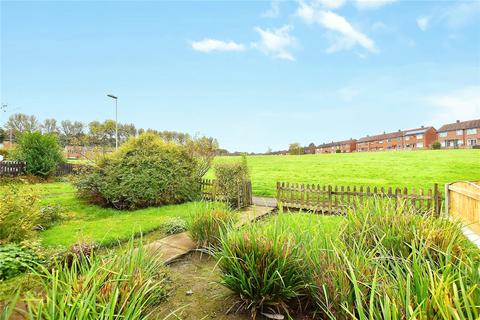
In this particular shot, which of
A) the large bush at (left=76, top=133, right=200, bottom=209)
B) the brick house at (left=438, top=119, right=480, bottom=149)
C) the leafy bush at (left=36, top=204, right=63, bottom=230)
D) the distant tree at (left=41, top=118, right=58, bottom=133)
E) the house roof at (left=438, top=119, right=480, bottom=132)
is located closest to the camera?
the leafy bush at (left=36, top=204, right=63, bottom=230)

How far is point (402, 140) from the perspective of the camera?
77.7 meters

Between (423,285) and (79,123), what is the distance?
83793 millimetres

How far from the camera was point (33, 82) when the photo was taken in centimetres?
2105

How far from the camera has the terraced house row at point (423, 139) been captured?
61.8 metres

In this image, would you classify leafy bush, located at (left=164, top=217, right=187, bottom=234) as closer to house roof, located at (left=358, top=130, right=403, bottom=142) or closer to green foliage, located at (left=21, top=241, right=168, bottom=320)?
green foliage, located at (left=21, top=241, right=168, bottom=320)

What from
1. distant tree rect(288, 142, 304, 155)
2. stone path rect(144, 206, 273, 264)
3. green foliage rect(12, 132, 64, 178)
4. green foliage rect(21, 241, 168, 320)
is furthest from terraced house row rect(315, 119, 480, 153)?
green foliage rect(21, 241, 168, 320)

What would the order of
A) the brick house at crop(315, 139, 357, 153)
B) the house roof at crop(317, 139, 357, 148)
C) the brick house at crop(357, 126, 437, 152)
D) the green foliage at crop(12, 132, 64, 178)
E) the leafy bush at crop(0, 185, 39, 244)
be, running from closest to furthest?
the leafy bush at crop(0, 185, 39, 244) → the green foliage at crop(12, 132, 64, 178) → the brick house at crop(357, 126, 437, 152) → the brick house at crop(315, 139, 357, 153) → the house roof at crop(317, 139, 357, 148)

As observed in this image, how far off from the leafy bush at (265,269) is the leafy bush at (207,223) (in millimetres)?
1869

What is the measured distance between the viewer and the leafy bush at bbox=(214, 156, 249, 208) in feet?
32.0

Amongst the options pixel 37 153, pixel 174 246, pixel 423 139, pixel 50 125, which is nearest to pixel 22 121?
pixel 50 125

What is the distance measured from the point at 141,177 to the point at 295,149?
57.4m

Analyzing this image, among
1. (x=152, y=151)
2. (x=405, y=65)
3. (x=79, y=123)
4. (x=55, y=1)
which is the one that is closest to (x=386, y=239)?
(x=152, y=151)

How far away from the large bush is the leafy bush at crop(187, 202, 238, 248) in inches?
207

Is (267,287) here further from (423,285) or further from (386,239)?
(386,239)
